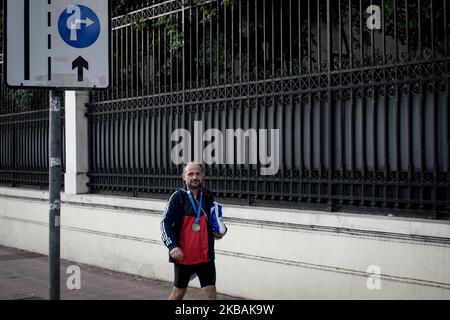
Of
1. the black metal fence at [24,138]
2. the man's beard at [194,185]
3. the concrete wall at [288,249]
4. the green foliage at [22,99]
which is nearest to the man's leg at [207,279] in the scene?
the man's beard at [194,185]

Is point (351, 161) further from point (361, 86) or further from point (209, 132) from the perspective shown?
point (209, 132)

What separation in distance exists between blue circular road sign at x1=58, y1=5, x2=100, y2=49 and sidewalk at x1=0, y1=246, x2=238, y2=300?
393 centimetres

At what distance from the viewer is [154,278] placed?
28.6ft

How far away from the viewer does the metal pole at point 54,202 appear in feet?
14.2

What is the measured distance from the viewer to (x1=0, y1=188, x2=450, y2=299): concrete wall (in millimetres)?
5828

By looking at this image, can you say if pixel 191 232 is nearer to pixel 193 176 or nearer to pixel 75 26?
pixel 193 176

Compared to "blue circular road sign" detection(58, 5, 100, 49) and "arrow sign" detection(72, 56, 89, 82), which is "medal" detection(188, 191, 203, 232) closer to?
"arrow sign" detection(72, 56, 89, 82)

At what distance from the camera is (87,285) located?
8477mm

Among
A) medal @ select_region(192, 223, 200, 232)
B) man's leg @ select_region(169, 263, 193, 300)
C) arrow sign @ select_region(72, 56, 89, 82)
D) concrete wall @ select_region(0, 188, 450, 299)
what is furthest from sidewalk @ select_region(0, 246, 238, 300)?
arrow sign @ select_region(72, 56, 89, 82)

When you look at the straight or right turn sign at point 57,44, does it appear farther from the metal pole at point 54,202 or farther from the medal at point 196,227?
the medal at point 196,227

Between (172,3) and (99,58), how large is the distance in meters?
4.69

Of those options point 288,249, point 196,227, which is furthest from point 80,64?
point 288,249

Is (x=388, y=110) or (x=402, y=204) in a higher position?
(x=388, y=110)
